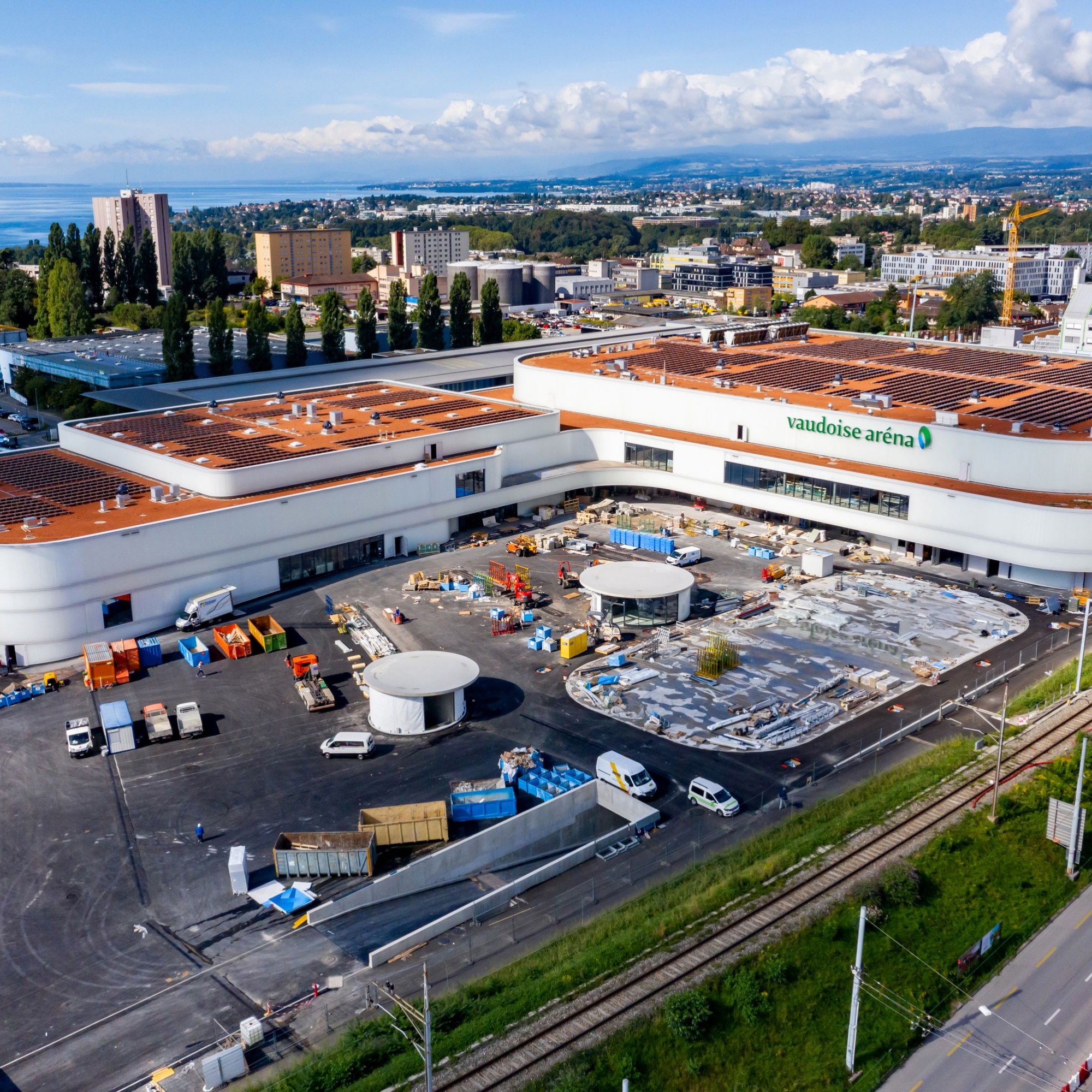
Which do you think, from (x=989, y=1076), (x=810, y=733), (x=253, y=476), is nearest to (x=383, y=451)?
(x=253, y=476)

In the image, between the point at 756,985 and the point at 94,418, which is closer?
the point at 756,985

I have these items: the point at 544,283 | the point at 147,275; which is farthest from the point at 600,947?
the point at 544,283

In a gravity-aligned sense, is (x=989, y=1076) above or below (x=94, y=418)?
below

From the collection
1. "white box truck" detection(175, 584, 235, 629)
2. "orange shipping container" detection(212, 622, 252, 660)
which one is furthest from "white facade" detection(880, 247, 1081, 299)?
"orange shipping container" detection(212, 622, 252, 660)

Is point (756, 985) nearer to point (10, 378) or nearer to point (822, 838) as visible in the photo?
point (822, 838)

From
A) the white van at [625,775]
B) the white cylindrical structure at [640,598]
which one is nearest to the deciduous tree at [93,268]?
the white cylindrical structure at [640,598]

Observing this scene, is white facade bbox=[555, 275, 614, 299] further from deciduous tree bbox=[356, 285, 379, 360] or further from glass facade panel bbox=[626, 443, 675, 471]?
glass facade panel bbox=[626, 443, 675, 471]

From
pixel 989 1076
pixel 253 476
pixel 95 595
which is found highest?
pixel 253 476
